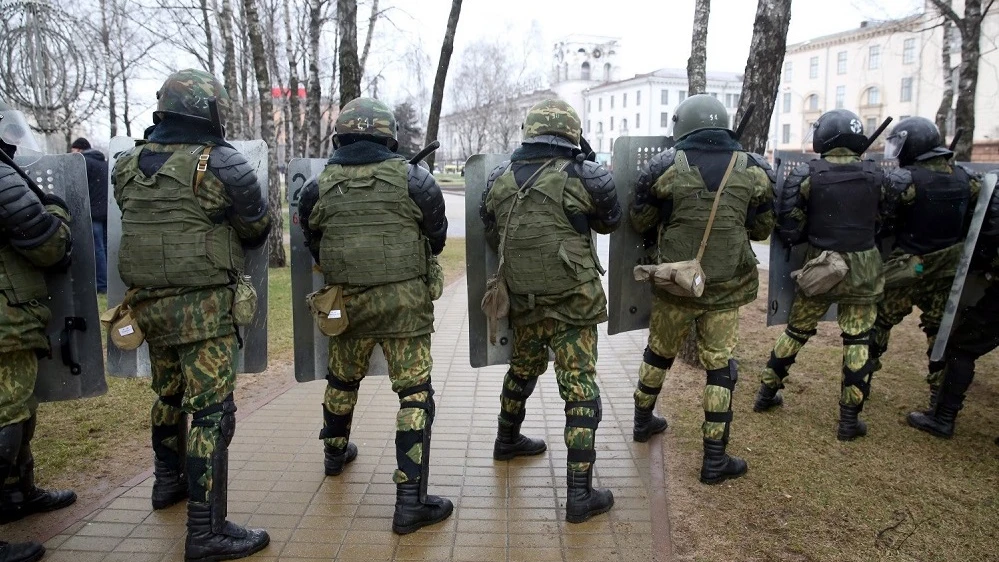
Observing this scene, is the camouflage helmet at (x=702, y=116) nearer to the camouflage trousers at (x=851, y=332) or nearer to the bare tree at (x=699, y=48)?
the camouflage trousers at (x=851, y=332)

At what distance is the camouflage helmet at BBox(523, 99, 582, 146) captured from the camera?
3.89 m

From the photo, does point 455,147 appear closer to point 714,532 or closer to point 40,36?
point 40,36

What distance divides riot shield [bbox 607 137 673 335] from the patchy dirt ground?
3.09 ft

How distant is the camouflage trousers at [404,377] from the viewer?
3.69m

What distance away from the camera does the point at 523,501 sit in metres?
4.06

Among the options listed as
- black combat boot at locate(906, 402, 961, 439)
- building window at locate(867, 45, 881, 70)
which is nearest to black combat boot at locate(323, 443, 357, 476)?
black combat boot at locate(906, 402, 961, 439)

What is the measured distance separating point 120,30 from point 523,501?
22.9 meters

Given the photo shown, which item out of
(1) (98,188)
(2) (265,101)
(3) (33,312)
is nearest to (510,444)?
(3) (33,312)

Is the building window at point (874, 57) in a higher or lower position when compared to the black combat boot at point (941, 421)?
higher

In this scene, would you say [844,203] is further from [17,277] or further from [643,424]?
[17,277]

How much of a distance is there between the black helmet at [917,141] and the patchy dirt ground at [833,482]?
2027mm

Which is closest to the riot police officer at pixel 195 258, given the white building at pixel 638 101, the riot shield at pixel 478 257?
the riot shield at pixel 478 257

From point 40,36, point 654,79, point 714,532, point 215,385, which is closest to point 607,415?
point 714,532

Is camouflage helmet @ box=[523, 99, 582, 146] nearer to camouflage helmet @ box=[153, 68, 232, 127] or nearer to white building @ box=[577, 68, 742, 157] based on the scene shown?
camouflage helmet @ box=[153, 68, 232, 127]
